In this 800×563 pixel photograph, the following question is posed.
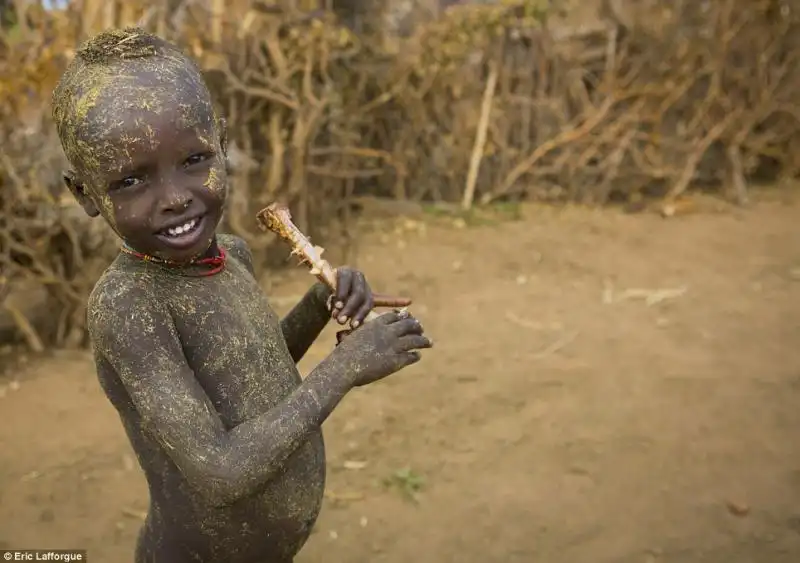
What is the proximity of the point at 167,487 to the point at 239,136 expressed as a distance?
15.0 ft

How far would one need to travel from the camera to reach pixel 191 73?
4.91 ft

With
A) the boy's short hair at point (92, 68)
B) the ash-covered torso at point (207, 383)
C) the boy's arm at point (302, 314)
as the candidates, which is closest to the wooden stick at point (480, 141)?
the boy's arm at point (302, 314)

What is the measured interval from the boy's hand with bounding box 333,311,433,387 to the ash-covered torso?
0.53 feet

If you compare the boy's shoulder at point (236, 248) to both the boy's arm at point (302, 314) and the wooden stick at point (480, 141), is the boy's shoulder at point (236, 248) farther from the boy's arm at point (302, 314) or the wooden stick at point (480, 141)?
the wooden stick at point (480, 141)

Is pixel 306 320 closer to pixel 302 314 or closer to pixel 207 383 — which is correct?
pixel 302 314

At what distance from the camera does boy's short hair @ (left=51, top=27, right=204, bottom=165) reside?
1397 millimetres

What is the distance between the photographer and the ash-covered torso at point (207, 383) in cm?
145

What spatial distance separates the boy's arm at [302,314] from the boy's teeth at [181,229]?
1.14 ft

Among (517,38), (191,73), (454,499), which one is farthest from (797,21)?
(191,73)

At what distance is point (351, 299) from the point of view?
1.63 metres

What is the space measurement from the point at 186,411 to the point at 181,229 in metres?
0.33

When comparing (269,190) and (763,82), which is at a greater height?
(763,82)

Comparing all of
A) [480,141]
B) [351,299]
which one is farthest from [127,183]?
[480,141]

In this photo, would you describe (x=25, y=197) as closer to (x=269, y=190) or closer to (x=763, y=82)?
(x=269, y=190)
